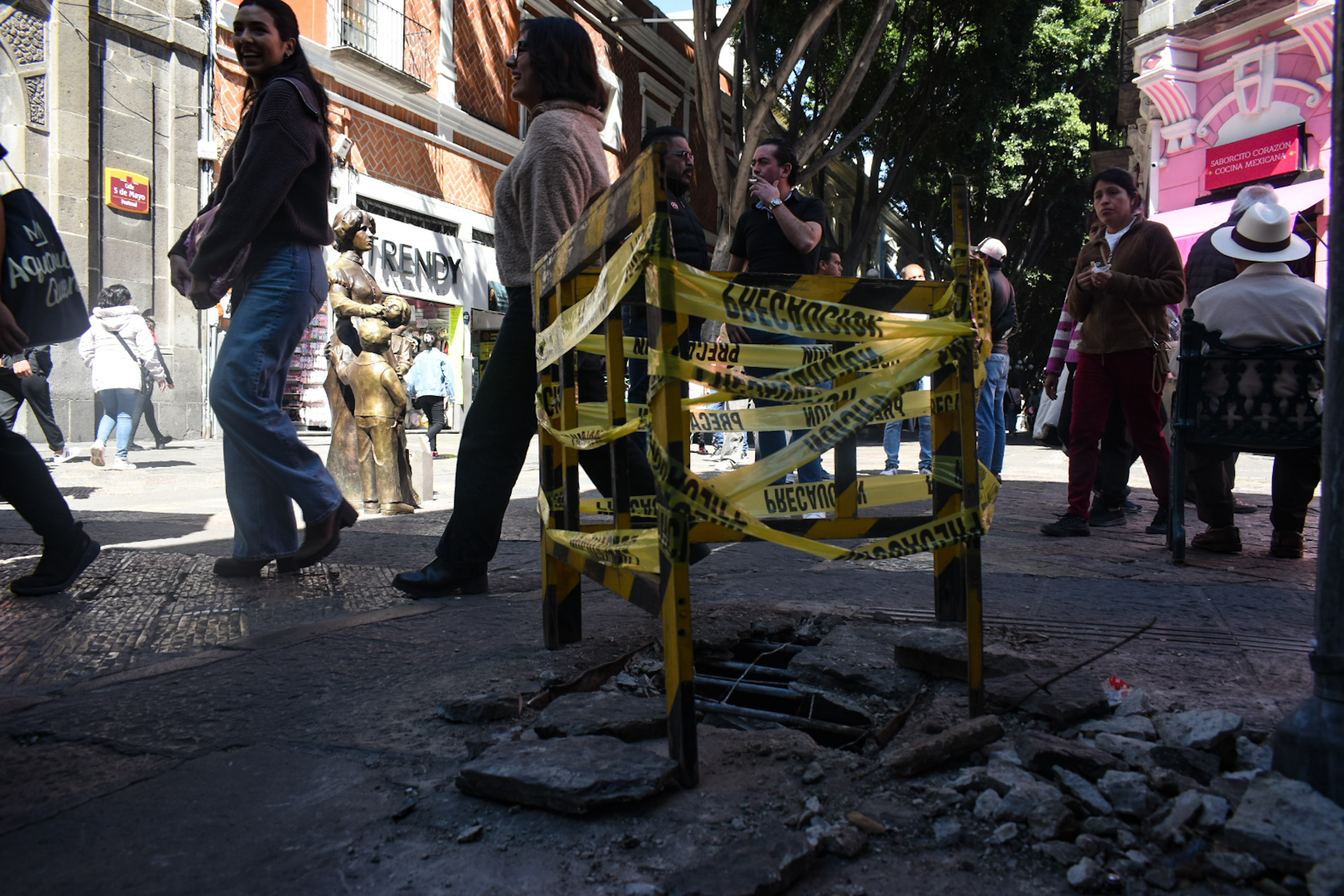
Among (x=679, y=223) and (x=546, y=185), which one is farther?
(x=679, y=223)

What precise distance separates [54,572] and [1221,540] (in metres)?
4.57

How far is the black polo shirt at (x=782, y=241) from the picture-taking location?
503cm

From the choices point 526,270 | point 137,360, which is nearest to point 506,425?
point 526,270

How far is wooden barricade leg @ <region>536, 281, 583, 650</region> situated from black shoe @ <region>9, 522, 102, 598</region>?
187 cm

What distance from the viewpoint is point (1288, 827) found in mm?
1381

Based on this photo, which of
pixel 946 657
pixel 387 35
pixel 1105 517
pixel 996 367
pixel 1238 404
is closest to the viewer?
pixel 946 657

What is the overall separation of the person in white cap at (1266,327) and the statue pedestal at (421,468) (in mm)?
4513

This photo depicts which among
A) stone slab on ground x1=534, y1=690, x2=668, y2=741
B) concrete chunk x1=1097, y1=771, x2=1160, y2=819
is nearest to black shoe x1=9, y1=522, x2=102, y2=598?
stone slab on ground x1=534, y1=690, x2=668, y2=741

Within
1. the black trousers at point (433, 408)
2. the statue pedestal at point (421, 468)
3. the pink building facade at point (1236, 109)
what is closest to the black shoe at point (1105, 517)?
the statue pedestal at point (421, 468)

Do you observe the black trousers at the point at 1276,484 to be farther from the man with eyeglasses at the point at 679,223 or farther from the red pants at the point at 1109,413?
the man with eyeglasses at the point at 679,223

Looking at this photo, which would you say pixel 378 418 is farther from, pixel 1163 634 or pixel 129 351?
pixel 129 351

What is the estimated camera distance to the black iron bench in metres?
3.89

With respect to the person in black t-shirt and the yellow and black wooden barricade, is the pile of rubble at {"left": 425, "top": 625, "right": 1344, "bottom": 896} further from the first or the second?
the person in black t-shirt

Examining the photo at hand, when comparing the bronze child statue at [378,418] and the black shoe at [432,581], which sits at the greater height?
the bronze child statue at [378,418]
